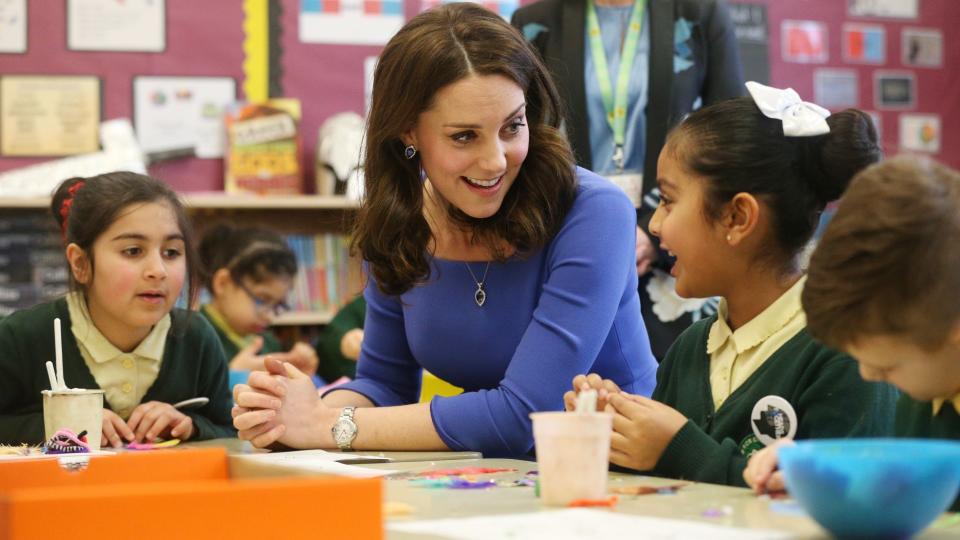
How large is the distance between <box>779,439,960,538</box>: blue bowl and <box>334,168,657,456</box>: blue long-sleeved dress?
0.93 metres

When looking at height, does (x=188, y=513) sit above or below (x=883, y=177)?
below

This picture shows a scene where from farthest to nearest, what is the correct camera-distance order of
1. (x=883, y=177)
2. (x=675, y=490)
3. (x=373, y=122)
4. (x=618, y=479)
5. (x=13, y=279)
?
(x=13, y=279), (x=373, y=122), (x=618, y=479), (x=675, y=490), (x=883, y=177)

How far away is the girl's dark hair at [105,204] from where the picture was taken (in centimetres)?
250

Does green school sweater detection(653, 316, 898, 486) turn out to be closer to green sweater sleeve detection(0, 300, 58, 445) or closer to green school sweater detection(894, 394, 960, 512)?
green school sweater detection(894, 394, 960, 512)

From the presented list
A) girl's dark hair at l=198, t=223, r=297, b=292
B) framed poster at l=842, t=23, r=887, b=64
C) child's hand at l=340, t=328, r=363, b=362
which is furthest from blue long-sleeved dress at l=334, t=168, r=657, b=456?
framed poster at l=842, t=23, r=887, b=64

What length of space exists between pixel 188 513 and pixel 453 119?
116cm

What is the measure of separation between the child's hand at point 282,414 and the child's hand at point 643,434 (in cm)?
A: 56

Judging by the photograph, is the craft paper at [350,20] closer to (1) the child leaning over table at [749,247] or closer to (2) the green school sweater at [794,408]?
(1) the child leaning over table at [749,247]

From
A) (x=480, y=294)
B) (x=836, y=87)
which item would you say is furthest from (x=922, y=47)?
(x=480, y=294)

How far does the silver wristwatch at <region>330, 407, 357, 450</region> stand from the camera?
6.16 ft

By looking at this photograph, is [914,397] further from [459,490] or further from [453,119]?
[453,119]

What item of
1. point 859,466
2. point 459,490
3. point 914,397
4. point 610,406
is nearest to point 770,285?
point 610,406

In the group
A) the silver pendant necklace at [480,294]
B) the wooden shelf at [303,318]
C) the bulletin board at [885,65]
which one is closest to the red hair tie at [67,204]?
the silver pendant necklace at [480,294]

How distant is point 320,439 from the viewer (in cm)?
188
